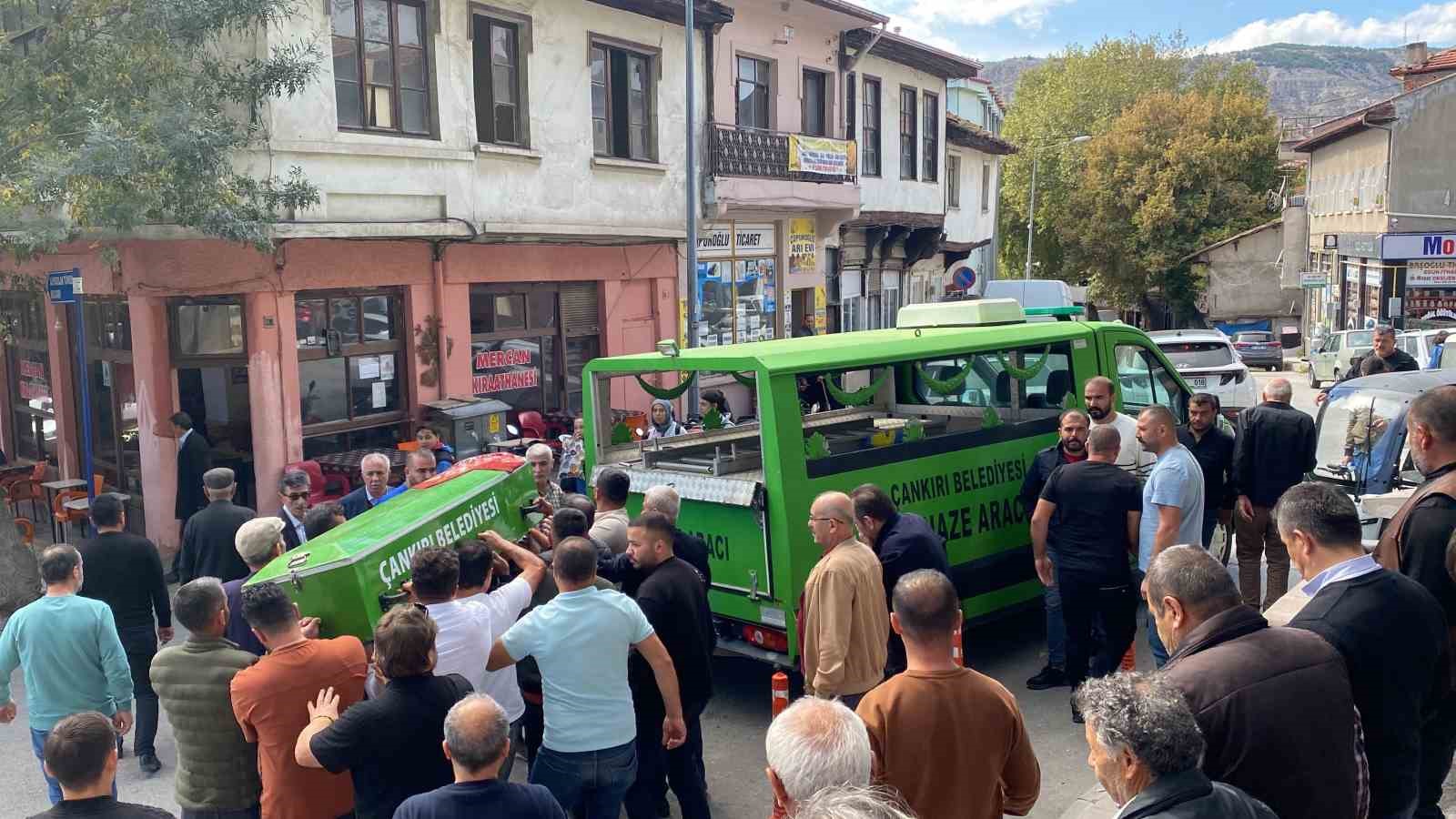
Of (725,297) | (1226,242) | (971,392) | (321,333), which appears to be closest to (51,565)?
(971,392)

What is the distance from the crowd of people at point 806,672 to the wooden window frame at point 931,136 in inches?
789

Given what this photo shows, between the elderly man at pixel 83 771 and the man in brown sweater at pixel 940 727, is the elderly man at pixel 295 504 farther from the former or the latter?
the man in brown sweater at pixel 940 727

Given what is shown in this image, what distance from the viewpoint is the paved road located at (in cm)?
626

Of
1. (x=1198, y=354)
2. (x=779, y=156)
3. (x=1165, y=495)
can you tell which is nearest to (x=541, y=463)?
(x=1165, y=495)

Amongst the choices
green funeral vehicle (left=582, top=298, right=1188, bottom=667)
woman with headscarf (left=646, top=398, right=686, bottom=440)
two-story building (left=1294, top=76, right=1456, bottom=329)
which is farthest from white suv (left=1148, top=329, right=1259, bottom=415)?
two-story building (left=1294, top=76, right=1456, bottom=329)

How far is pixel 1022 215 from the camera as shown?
5603 cm

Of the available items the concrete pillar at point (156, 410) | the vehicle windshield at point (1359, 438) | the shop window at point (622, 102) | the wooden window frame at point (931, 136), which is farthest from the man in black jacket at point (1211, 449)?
the wooden window frame at point (931, 136)

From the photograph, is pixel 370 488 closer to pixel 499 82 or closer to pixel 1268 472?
pixel 1268 472

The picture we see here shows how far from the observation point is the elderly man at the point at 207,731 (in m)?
4.49

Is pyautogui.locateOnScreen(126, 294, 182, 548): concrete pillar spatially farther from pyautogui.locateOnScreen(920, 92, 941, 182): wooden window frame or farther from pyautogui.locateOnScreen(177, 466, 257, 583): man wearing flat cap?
pyautogui.locateOnScreen(920, 92, 941, 182): wooden window frame

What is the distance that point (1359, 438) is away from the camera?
425 inches

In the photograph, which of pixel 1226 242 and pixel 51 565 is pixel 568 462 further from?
pixel 1226 242

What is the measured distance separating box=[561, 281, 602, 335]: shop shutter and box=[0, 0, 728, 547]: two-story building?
0.04 metres

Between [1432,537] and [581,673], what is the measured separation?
3493mm
